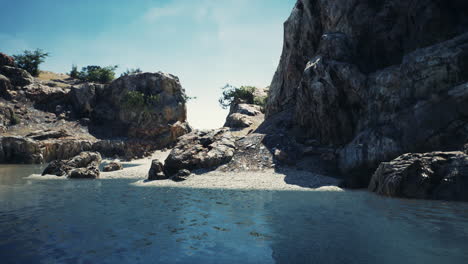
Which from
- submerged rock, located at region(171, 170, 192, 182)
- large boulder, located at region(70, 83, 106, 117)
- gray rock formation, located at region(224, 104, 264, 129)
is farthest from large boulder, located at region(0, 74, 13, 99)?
submerged rock, located at region(171, 170, 192, 182)

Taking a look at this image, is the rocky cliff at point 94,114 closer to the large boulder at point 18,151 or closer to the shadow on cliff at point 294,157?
the large boulder at point 18,151

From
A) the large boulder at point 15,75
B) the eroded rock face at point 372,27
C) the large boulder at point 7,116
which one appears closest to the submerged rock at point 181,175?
the eroded rock face at point 372,27

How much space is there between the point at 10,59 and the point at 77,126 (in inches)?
855

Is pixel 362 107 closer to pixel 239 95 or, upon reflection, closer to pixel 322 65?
pixel 322 65

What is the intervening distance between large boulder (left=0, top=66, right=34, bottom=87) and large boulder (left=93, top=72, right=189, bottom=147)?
48.3 feet

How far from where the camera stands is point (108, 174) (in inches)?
1189

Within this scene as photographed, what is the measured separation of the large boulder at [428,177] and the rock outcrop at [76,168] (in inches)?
1052

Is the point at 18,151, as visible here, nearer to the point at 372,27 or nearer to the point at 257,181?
the point at 257,181

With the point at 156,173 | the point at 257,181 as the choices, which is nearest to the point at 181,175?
the point at 156,173

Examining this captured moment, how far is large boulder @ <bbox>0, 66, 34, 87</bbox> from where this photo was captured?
192ft

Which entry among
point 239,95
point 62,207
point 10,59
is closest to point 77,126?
point 10,59

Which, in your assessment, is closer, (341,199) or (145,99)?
(341,199)

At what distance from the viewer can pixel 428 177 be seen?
53.4 feet

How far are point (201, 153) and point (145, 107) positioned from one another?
39.7 meters
